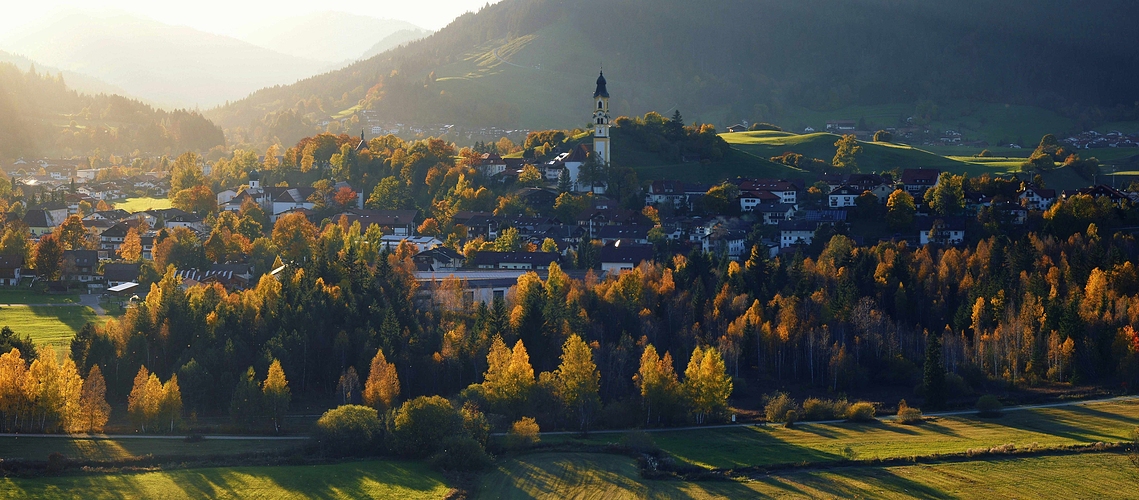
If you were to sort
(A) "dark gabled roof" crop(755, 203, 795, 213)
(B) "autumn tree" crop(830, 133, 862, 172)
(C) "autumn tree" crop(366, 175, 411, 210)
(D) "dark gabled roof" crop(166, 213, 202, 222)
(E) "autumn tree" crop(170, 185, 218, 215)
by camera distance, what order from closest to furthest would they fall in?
(A) "dark gabled roof" crop(755, 203, 795, 213) < (D) "dark gabled roof" crop(166, 213, 202, 222) < (C) "autumn tree" crop(366, 175, 411, 210) < (E) "autumn tree" crop(170, 185, 218, 215) < (B) "autumn tree" crop(830, 133, 862, 172)

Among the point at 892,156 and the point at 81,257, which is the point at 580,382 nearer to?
the point at 81,257

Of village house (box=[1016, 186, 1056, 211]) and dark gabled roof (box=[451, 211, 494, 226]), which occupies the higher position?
village house (box=[1016, 186, 1056, 211])

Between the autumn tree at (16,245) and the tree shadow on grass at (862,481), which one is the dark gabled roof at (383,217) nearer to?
the autumn tree at (16,245)

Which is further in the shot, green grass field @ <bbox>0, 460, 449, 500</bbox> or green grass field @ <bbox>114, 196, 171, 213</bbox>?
green grass field @ <bbox>114, 196, 171, 213</bbox>

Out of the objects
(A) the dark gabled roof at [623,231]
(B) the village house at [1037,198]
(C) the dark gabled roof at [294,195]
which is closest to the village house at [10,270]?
(C) the dark gabled roof at [294,195]

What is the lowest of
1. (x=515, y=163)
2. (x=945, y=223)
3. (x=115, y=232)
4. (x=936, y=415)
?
(x=936, y=415)

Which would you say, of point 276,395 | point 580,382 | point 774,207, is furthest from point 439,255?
point 276,395

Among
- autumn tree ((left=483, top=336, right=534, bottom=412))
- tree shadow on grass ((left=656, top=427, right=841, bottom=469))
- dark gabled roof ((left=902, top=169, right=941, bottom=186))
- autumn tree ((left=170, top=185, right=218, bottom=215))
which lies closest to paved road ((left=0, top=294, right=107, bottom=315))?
autumn tree ((left=483, top=336, right=534, bottom=412))

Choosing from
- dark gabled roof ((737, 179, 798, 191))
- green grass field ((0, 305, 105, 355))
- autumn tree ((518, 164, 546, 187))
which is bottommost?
green grass field ((0, 305, 105, 355))

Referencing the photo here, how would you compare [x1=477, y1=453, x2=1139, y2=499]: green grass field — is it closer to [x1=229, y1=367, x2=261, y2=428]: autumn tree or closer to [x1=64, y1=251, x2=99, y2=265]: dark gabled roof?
[x1=229, y1=367, x2=261, y2=428]: autumn tree
